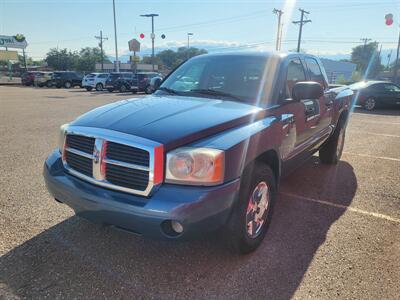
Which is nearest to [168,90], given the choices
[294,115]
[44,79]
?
[294,115]

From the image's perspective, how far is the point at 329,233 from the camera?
3465mm

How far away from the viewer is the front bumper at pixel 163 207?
2283mm

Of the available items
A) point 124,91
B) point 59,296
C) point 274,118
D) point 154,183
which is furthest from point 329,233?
point 124,91

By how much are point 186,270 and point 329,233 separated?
162 centimetres

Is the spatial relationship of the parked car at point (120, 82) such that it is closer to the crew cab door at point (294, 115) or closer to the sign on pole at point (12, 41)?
the crew cab door at point (294, 115)

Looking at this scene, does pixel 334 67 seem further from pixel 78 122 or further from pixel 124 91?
pixel 78 122

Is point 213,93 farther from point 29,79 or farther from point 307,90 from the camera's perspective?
point 29,79

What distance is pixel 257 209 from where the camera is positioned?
3.03 meters

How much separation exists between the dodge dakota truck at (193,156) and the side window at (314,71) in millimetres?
949

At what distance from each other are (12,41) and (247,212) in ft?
193

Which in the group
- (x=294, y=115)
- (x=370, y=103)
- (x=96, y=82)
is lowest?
(x=96, y=82)

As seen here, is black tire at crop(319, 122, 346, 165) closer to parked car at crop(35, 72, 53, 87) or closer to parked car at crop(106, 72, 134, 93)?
parked car at crop(106, 72, 134, 93)

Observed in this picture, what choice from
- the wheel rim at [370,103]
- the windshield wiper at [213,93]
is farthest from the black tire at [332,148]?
the wheel rim at [370,103]

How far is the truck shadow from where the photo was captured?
8.23ft
